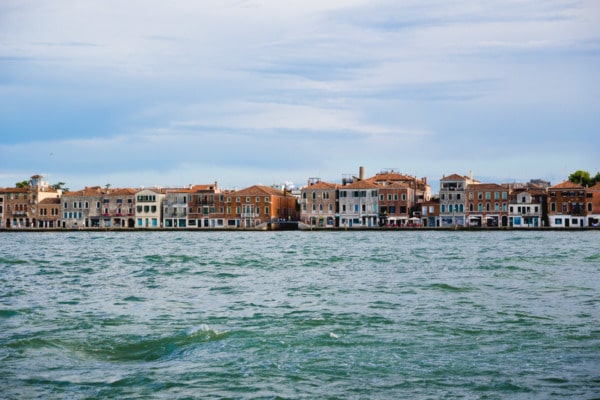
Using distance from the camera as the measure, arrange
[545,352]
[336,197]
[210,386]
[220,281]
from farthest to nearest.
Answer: [336,197] < [220,281] < [545,352] < [210,386]

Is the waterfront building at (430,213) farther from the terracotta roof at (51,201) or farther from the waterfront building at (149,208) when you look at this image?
the terracotta roof at (51,201)

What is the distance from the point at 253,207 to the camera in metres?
76.9

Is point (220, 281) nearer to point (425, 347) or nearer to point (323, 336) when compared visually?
point (323, 336)

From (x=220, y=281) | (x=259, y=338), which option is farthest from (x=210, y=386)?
(x=220, y=281)

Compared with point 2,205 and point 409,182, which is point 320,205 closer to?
point 409,182

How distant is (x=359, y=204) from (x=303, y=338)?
6507 centimetres

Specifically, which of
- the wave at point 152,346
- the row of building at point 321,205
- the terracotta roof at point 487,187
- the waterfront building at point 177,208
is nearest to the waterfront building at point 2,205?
the row of building at point 321,205

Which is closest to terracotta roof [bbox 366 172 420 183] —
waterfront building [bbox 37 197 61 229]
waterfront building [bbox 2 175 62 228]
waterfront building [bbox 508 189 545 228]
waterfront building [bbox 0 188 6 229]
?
waterfront building [bbox 508 189 545 228]

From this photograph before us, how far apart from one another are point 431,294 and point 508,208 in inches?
2291

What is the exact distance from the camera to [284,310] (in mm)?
12977

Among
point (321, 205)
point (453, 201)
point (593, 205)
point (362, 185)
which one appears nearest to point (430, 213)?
point (453, 201)

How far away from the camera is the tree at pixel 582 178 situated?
7819cm

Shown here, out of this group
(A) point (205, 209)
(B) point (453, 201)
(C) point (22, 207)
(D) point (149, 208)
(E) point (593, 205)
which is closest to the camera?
(E) point (593, 205)

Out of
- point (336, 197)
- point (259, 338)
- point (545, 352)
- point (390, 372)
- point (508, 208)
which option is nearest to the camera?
point (390, 372)
